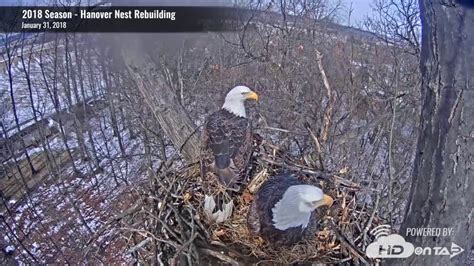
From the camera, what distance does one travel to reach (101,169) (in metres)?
0.92

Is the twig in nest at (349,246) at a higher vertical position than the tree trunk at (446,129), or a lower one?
lower

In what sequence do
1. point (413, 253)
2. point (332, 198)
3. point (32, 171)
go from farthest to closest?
point (32, 171) < point (332, 198) < point (413, 253)

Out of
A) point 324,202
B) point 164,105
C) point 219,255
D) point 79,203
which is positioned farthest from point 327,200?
point 79,203

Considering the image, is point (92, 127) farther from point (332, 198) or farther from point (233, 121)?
point (332, 198)

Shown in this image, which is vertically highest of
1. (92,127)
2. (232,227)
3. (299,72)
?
(299,72)

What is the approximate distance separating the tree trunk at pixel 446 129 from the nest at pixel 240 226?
161 millimetres

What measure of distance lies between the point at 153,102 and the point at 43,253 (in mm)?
464

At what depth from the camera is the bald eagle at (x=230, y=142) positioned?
2.60ft

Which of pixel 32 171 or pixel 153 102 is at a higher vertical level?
pixel 153 102

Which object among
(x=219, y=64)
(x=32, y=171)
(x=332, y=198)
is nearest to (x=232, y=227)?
(x=332, y=198)

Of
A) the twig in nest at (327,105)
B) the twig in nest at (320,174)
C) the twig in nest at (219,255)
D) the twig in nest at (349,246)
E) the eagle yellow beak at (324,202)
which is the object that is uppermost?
the twig in nest at (327,105)
